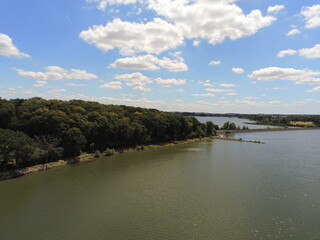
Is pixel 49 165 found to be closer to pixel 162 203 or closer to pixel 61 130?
pixel 61 130

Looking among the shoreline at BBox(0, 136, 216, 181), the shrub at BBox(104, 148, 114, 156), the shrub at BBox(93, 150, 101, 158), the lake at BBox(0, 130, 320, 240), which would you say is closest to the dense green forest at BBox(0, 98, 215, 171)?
the shrub at BBox(104, 148, 114, 156)

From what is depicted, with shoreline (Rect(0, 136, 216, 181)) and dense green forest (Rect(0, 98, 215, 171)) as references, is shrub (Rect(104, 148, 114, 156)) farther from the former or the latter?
shoreline (Rect(0, 136, 216, 181))

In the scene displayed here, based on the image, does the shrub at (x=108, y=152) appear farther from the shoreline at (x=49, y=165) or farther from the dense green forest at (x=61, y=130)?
the shoreline at (x=49, y=165)

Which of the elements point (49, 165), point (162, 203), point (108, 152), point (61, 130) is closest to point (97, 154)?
point (108, 152)

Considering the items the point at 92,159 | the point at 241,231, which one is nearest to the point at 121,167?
the point at 92,159

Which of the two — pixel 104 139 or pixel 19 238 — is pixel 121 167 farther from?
pixel 19 238
